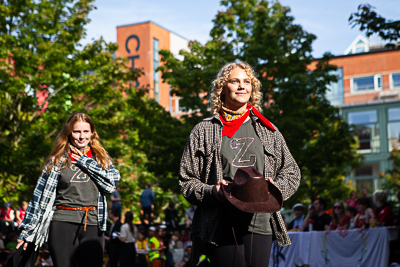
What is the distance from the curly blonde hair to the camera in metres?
4.05

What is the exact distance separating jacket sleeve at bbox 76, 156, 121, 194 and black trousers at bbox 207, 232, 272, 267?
2038 millimetres

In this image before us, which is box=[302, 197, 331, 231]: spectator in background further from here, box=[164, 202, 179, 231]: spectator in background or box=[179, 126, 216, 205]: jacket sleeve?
box=[179, 126, 216, 205]: jacket sleeve

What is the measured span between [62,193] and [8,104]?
1563cm

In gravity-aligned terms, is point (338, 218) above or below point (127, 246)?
above

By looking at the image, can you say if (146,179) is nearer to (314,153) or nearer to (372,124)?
(314,153)

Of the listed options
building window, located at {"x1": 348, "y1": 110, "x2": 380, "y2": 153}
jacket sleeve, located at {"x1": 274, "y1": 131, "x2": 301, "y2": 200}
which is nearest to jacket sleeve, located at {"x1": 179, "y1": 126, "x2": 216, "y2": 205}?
jacket sleeve, located at {"x1": 274, "y1": 131, "x2": 301, "y2": 200}

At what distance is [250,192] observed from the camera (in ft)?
11.1

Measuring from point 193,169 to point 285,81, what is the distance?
1940cm

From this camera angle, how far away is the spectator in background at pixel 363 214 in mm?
11250

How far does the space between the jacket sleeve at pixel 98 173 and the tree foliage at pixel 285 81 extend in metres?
16.2

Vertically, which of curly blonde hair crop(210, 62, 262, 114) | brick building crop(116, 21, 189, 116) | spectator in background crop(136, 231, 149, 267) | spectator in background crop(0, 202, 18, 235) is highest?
brick building crop(116, 21, 189, 116)

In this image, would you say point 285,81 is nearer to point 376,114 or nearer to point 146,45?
point 376,114

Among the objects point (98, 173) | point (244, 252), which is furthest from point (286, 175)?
point (98, 173)

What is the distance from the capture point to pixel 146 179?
35.7 meters
